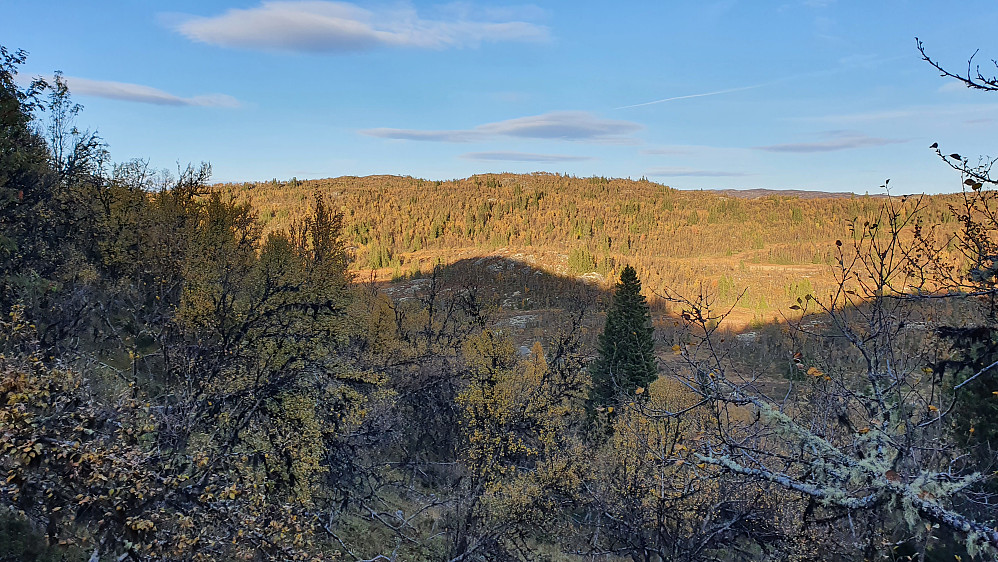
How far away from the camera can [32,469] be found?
7.44 m

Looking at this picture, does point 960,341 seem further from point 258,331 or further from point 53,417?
point 258,331

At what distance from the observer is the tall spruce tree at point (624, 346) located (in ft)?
111

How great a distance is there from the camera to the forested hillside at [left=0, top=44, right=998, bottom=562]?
5508 mm

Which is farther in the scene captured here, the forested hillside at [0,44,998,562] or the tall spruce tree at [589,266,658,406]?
the tall spruce tree at [589,266,658,406]

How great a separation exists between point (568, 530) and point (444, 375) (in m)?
10.2

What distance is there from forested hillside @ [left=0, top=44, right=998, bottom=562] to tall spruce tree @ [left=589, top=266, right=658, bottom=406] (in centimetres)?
21

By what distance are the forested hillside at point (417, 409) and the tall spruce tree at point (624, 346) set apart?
21cm

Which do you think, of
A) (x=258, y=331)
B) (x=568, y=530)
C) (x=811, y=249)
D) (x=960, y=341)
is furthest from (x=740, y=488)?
(x=811, y=249)

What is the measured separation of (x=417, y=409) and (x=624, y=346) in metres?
13.6

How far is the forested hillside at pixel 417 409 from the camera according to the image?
5508 mm

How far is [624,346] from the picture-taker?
34938 mm

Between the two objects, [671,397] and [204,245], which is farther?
[671,397]

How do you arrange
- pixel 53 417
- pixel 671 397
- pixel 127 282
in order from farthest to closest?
pixel 671 397 → pixel 127 282 → pixel 53 417

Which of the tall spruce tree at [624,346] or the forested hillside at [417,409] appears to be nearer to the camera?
the forested hillside at [417,409]
